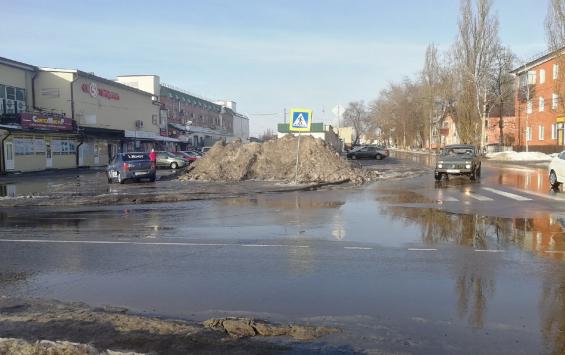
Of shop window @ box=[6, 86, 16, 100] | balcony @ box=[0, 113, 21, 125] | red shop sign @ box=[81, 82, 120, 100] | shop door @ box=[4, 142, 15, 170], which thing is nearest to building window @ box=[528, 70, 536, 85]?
red shop sign @ box=[81, 82, 120, 100]

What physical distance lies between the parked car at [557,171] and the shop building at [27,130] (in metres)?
32.5

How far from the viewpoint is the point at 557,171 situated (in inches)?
738

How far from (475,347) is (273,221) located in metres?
8.10

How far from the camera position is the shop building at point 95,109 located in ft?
147

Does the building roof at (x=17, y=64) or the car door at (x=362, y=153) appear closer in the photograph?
the building roof at (x=17, y=64)

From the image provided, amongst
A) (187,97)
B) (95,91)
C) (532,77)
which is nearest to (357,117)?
(187,97)

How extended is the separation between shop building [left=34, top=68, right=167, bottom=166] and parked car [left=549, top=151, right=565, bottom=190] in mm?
36601

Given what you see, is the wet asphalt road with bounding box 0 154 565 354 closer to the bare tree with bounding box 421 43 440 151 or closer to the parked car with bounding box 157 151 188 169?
the parked car with bounding box 157 151 188 169

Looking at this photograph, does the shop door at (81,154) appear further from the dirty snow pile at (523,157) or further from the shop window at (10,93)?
the dirty snow pile at (523,157)

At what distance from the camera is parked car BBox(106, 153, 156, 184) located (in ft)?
87.3

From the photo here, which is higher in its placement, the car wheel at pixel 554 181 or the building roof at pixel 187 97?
the building roof at pixel 187 97

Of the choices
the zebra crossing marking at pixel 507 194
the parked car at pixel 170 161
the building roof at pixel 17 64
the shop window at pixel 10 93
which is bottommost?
the zebra crossing marking at pixel 507 194

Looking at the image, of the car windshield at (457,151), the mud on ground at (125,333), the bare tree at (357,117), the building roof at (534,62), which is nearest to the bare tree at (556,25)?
the building roof at (534,62)

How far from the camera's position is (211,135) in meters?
98.9
